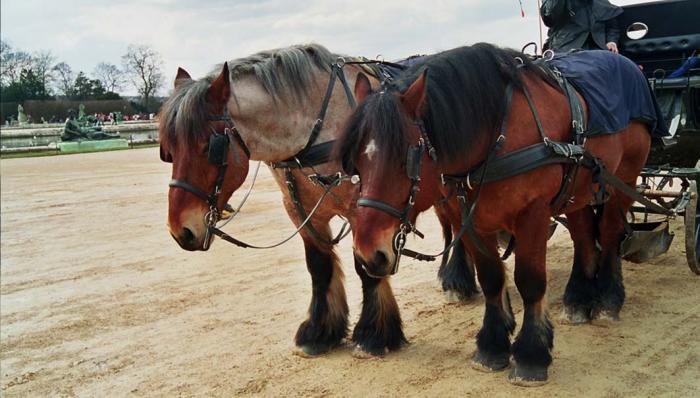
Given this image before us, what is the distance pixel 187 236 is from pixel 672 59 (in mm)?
4715

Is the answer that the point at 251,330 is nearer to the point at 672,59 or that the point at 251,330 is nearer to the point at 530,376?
the point at 530,376

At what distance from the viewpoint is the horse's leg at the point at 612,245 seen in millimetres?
4883

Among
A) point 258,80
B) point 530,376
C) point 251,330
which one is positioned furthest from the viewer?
point 251,330

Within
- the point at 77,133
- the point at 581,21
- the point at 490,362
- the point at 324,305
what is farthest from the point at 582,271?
the point at 77,133

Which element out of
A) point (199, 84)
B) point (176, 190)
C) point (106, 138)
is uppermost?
point (199, 84)

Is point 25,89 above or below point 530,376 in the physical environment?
above

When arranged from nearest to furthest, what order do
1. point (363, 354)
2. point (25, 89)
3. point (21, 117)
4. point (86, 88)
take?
1. point (363, 354)
2. point (21, 117)
3. point (25, 89)
4. point (86, 88)

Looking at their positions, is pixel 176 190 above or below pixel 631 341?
above

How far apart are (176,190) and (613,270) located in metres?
3.49

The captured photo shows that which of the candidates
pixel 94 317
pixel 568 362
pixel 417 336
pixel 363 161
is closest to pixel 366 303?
pixel 417 336

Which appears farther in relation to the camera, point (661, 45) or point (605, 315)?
point (661, 45)

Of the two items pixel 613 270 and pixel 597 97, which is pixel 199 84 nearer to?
pixel 597 97

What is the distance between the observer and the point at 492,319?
13.1ft

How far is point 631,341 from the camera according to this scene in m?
4.32
